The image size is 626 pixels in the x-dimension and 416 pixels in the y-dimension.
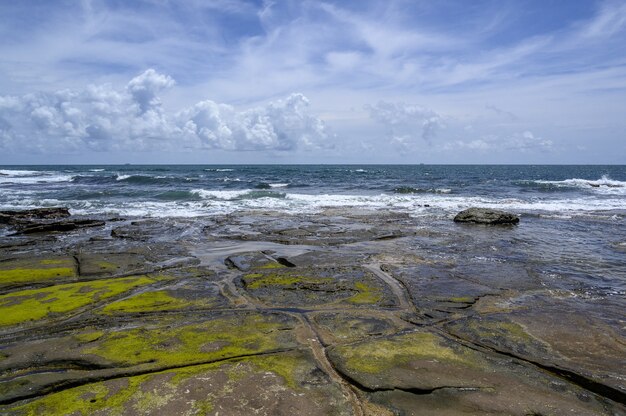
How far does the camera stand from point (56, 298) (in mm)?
6902

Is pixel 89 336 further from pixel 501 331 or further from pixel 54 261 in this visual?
pixel 54 261

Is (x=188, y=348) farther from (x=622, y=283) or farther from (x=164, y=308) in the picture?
(x=622, y=283)

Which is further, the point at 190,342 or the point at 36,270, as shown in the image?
the point at 36,270

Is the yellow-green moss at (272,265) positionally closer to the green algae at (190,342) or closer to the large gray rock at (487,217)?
the green algae at (190,342)

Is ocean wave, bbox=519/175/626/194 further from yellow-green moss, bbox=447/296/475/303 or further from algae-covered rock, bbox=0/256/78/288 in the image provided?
algae-covered rock, bbox=0/256/78/288

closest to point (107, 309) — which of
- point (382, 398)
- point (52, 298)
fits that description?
point (52, 298)

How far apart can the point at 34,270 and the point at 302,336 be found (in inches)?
279

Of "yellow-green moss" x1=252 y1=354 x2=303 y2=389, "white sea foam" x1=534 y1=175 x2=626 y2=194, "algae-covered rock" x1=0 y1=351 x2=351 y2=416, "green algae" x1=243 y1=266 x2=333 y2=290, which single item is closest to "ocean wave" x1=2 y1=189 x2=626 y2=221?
"green algae" x1=243 y1=266 x2=333 y2=290

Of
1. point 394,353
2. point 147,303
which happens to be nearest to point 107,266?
point 147,303

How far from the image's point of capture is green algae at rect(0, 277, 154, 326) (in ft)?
20.1

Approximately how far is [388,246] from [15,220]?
15.5m

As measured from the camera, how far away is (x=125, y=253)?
35.2 ft

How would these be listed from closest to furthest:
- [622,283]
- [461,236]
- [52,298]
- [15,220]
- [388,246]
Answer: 1. [52,298]
2. [622,283]
3. [388,246]
4. [461,236]
5. [15,220]

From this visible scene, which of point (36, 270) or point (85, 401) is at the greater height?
point (85, 401)
